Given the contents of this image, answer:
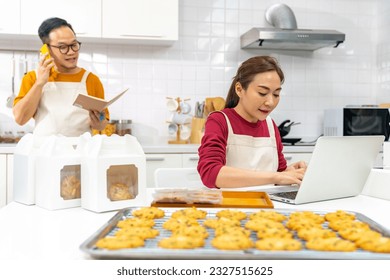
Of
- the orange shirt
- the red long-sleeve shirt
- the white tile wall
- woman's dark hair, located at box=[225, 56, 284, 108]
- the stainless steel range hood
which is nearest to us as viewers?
the red long-sleeve shirt

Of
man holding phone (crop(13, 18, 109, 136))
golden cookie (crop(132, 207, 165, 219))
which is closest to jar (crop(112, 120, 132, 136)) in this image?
man holding phone (crop(13, 18, 109, 136))

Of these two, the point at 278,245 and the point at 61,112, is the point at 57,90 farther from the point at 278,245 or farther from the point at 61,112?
the point at 278,245

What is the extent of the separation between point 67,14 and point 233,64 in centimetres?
146

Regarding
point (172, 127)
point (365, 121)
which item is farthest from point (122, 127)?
point (365, 121)

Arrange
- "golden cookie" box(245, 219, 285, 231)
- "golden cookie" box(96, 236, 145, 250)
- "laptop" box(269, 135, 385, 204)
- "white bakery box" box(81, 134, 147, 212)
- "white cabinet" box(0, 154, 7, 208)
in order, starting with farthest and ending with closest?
"white cabinet" box(0, 154, 7, 208) < "laptop" box(269, 135, 385, 204) < "white bakery box" box(81, 134, 147, 212) < "golden cookie" box(245, 219, 285, 231) < "golden cookie" box(96, 236, 145, 250)

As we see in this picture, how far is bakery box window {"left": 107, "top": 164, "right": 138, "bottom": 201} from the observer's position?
117 cm

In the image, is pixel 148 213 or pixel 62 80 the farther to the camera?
pixel 62 80

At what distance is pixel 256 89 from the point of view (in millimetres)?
1846

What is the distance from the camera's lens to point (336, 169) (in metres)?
1.34

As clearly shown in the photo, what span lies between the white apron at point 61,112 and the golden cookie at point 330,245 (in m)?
1.95

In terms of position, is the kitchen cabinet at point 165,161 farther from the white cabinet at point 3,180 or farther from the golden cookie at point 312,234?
the golden cookie at point 312,234

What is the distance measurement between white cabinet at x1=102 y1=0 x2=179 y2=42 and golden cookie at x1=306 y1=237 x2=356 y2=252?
2725 millimetres

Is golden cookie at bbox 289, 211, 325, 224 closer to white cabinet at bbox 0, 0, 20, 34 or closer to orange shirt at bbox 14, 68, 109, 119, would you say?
orange shirt at bbox 14, 68, 109, 119

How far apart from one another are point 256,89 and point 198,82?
190cm
